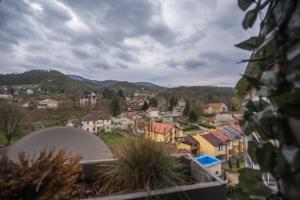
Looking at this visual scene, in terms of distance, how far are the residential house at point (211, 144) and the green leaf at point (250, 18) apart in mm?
13319

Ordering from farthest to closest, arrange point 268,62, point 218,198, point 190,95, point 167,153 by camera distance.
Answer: point 190,95, point 167,153, point 218,198, point 268,62

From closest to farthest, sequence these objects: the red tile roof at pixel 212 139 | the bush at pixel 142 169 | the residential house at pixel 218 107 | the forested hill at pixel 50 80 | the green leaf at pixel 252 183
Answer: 1. the green leaf at pixel 252 183
2. the bush at pixel 142 169
3. the residential house at pixel 218 107
4. the forested hill at pixel 50 80
5. the red tile roof at pixel 212 139

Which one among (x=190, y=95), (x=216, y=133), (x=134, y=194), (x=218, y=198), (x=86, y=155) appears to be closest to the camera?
(x=134, y=194)

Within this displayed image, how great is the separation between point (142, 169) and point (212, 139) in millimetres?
13592

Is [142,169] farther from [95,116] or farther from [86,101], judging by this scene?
[86,101]

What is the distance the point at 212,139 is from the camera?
14.1 m

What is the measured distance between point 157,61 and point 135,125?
16.8 ft

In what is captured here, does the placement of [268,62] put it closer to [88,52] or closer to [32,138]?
[32,138]

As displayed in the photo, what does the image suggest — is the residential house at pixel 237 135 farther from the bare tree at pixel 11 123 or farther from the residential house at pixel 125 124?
the bare tree at pixel 11 123

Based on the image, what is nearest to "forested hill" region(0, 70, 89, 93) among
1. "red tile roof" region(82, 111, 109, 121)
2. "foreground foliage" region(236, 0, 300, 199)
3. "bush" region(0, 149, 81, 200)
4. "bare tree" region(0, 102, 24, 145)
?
"red tile roof" region(82, 111, 109, 121)

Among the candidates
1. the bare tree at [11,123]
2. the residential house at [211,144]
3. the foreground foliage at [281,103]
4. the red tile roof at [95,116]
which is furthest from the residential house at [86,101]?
the residential house at [211,144]

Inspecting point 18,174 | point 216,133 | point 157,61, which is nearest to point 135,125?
point 18,174

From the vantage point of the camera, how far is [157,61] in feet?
22.0

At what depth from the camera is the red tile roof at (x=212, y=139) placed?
45.2ft
